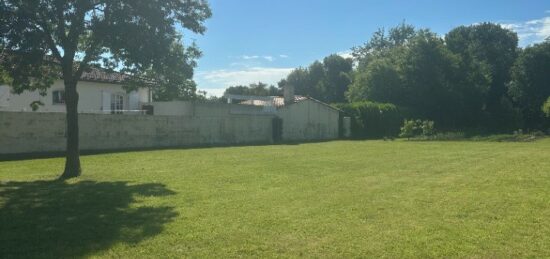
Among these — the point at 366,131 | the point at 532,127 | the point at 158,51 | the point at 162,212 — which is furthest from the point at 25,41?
the point at 532,127

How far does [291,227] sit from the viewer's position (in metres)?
7.59

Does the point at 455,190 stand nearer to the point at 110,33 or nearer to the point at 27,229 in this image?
the point at 27,229

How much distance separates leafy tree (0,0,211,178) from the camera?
13.1 metres

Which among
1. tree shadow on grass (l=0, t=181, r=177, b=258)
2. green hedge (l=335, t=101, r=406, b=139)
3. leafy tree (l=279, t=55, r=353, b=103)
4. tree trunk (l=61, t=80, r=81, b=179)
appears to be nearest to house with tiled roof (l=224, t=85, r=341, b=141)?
green hedge (l=335, t=101, r=406, b=139)

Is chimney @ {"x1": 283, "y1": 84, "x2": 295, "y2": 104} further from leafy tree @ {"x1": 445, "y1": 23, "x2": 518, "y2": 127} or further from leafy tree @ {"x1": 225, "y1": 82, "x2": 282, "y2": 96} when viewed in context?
leafy tree @ {"x1": 225, "y1": 82, "x2": 282, "y2": 96}

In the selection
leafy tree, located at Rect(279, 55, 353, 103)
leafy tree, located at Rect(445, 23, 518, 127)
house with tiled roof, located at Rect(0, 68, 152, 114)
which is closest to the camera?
house with tiled roof, located at Rect(0, 68, 152, 114)

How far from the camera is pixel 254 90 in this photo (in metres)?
90.0

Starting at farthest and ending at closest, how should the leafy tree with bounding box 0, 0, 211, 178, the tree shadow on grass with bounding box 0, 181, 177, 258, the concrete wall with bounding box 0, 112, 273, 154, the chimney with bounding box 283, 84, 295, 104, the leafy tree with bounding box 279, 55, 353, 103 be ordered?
the leafy tree with bounding box 279, 55, 353, 103 < the chimney with bounding box 283, 84, 295, 104 < the concrete wall with bounding box 0, 112, 273, 154 < the leafy tree with bounding box 0, 0, 211, 178 < the tree shadow on grass with bounding box 0, 181, 177, 258

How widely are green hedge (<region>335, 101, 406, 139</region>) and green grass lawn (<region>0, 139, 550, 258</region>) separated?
32.5m

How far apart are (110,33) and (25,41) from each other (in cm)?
211

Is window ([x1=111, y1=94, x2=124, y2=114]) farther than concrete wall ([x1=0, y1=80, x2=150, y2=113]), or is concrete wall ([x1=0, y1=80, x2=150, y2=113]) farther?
window ([x1=111, y1=94, x2=124, y2=114])

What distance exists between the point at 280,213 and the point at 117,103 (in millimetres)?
30272

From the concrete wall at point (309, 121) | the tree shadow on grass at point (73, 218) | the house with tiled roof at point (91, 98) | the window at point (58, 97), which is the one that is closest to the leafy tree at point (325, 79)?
the concrete wall at point (309, 121)

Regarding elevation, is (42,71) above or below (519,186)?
above
